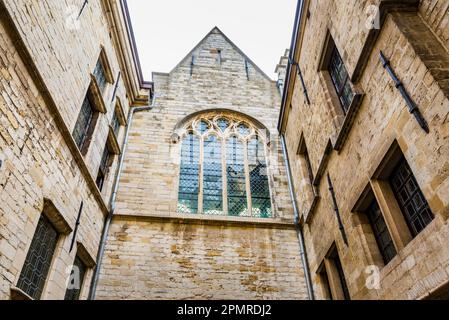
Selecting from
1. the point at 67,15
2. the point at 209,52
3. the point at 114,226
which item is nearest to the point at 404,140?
the point at 67,15

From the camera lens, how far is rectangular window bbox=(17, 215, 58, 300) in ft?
14.2

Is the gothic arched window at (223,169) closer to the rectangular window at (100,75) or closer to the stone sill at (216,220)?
the stone sill at (216,220)

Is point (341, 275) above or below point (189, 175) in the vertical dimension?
below

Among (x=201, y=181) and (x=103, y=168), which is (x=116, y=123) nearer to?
(x=103, y=168)

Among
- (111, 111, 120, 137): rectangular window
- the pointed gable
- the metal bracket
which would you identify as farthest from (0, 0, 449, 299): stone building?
the pointed gable

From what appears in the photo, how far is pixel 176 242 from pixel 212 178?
2.30 m

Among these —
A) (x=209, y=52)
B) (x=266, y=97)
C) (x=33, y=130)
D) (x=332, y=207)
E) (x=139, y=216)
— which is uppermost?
(x=209, y=52)

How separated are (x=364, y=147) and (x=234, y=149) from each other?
5510 millimetres

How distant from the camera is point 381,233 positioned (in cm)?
439

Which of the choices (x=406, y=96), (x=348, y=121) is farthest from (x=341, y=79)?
(x=406, y=96)
